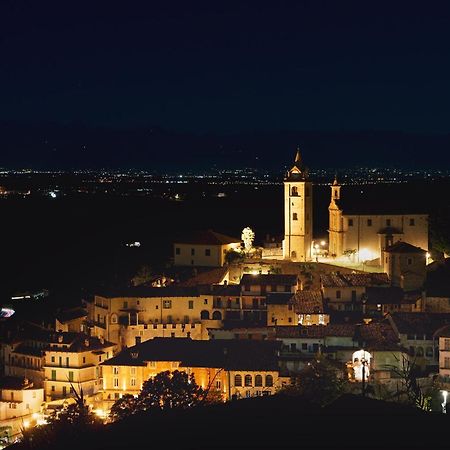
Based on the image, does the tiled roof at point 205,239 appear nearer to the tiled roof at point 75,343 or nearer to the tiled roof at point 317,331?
the tiled roof at point 75,343

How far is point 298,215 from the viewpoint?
46.0 m

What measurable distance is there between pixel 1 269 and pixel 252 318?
3591 cm

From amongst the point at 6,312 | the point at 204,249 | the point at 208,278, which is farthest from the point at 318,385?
the point at 6,312

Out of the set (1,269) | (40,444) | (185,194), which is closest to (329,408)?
(40,444)

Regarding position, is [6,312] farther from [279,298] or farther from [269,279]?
[279,298]

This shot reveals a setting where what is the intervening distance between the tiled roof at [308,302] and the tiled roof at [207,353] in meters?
2.49

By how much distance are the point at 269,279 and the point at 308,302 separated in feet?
8.11

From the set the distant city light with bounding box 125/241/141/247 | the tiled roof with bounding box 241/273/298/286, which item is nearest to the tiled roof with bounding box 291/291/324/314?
the tiled roof with bounding box 241/273/298/286

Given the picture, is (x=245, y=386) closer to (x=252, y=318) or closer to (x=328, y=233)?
(x=252, y=318)

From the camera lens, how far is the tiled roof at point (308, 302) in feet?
123

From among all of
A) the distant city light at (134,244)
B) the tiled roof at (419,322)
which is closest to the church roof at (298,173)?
the tiled roof at (419,322)

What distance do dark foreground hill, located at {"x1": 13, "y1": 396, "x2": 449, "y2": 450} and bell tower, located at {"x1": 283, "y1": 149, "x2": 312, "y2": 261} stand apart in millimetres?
14380

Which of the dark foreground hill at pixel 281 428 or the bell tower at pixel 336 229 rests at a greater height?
the bell tower at pixel 336 229

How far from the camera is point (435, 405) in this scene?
31.5 metres
